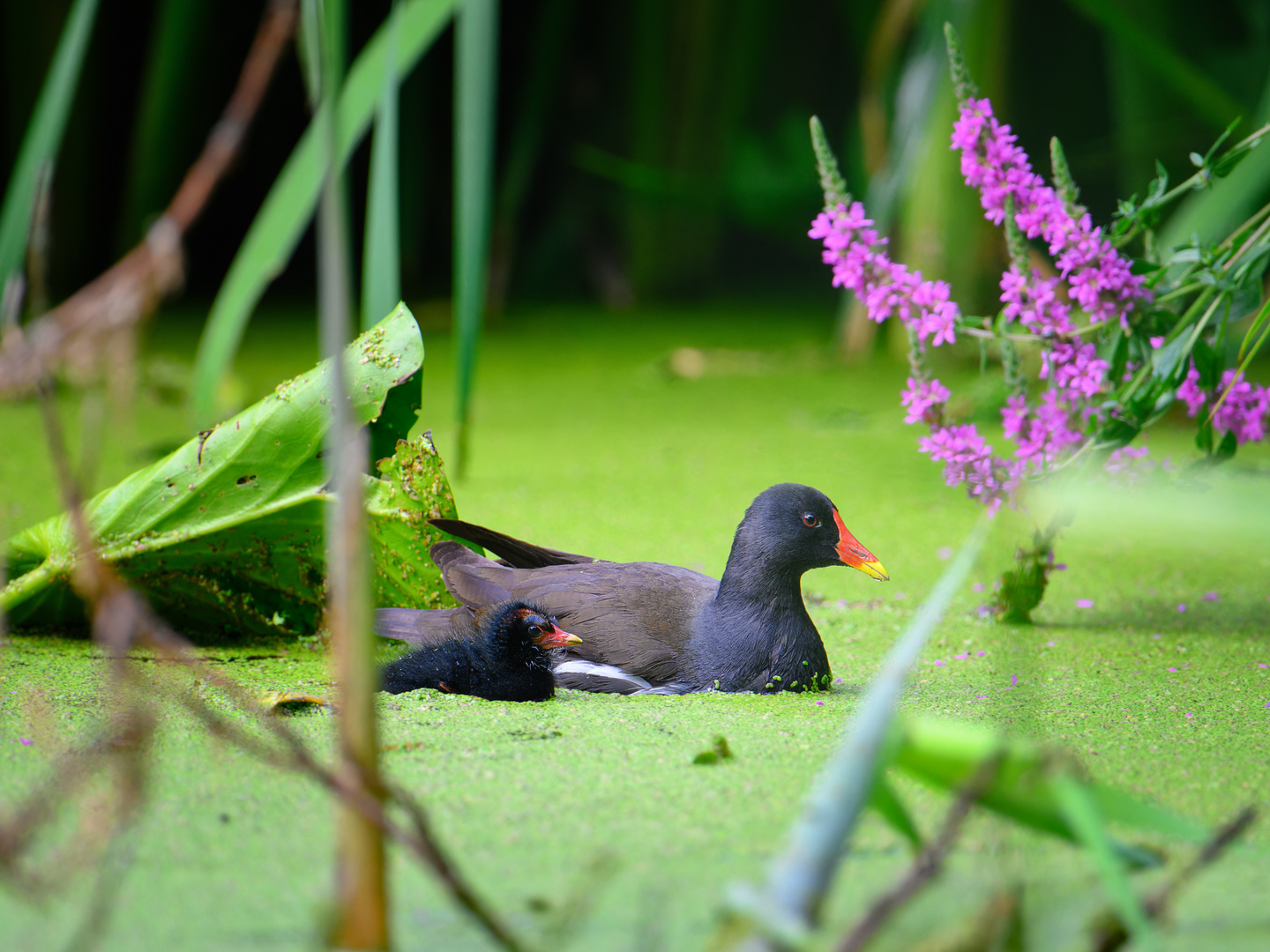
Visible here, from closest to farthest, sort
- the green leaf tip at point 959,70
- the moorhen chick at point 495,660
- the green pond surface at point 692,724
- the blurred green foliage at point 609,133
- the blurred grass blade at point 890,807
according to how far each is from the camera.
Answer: the blurred grass blade at point 890,807, the green pond surface at point 692,724, the moorhen chick at point 495,660, the green leaf tip at point 959,70, the blurred green foliage at point 609,133

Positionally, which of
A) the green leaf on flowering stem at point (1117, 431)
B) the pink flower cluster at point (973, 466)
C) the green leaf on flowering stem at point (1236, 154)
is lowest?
the pink flower cluster at point (973, 466)

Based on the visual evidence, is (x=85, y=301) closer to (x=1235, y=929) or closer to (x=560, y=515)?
(x=1235, y=929)

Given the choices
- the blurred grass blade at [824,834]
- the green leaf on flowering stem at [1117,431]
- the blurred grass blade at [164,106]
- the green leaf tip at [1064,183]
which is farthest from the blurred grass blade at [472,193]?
the blurred grass blade at [164,106]

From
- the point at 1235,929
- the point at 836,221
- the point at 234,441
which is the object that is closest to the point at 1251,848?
the point at 1235,929

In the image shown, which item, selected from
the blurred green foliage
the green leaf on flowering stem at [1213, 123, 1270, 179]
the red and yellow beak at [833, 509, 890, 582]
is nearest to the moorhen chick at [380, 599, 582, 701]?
the red and yellow beak at [833, 509, 890, 582]

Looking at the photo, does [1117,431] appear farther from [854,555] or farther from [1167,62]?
[1167,62]

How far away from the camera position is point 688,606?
6.07 feet

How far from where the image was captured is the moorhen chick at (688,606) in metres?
1.75

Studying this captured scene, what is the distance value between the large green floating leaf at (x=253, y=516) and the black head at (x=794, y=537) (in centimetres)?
45

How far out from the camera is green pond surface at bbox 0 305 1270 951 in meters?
0.99

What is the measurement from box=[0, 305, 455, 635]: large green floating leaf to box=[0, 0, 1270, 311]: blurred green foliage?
1.85 metres

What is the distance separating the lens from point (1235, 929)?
3.18 feet

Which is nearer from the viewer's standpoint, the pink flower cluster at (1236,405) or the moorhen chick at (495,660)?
the moorhen chick at (495,660)

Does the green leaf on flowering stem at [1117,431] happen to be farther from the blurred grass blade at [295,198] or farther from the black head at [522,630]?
the blurred grass blade at [295,198]
